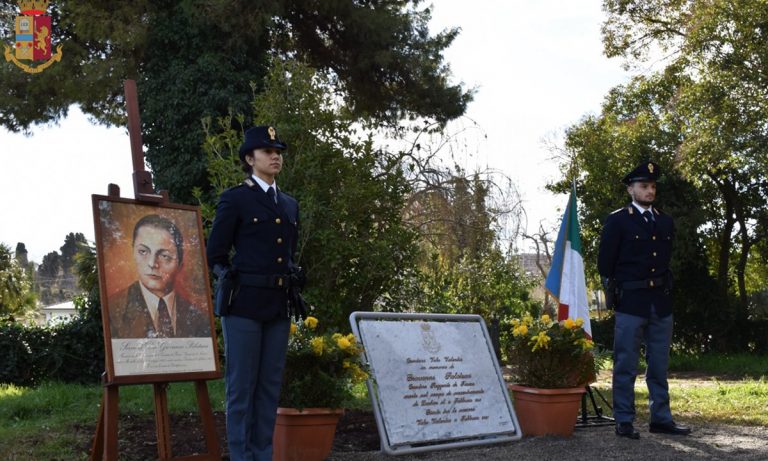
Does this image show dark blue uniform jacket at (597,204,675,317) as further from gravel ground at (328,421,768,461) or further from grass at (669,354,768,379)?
grass at (669,354,768,379)

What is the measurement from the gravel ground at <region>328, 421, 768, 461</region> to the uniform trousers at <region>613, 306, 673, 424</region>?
10.2 inches

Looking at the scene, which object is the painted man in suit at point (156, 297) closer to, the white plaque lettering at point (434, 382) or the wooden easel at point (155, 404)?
the wooden easel at point (155, 404)

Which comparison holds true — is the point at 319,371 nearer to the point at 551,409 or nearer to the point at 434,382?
the point at 434,382

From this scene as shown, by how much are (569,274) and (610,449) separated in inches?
97.1

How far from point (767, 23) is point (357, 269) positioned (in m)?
9.79

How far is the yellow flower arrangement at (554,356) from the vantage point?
6.58 metres

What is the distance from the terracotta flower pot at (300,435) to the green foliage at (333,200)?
12.9 ft

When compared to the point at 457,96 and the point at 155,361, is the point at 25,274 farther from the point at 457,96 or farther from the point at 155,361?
the point at 155,361

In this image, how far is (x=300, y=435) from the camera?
5.50m

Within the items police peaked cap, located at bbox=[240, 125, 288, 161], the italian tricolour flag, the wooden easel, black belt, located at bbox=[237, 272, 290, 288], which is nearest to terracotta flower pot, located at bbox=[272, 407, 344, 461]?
the wooden easel

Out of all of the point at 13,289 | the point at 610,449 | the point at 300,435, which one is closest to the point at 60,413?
the point at 300,435

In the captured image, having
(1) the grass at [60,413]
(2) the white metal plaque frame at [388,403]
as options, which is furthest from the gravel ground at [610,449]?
(1) the grass at [60,413]

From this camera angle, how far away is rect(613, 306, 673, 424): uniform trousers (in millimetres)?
6525

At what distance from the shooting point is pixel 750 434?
6.73 meters
